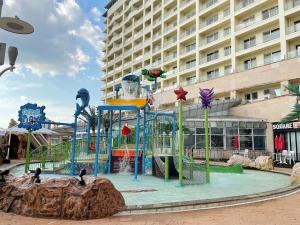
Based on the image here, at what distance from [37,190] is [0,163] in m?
16.0

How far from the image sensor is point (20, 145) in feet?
89.5

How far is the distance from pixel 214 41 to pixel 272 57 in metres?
9.58

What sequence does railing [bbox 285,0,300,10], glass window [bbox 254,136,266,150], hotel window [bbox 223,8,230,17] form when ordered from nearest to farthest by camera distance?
glass window [bbox 254,136,266,150] < railing [bbox 285,0,300,10] < hotel window [bbox 223,8,230,17]

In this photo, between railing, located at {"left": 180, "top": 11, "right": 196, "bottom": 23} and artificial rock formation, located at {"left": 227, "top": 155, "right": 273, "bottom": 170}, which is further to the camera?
railing, located at {"left": 180, "top": 11, "right": 196, "bottom": 23}

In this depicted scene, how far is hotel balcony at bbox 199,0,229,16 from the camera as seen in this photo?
42500 mm

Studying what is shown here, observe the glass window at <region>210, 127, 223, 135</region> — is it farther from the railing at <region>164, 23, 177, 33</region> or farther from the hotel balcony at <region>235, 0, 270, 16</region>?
the railing at <region>164, 23, 177, 33</region>

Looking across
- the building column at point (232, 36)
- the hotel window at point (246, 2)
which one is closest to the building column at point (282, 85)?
the building column at point (232, 36)

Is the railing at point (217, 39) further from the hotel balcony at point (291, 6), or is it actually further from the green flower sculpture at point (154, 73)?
the green flower sculpture at point (154, 73)

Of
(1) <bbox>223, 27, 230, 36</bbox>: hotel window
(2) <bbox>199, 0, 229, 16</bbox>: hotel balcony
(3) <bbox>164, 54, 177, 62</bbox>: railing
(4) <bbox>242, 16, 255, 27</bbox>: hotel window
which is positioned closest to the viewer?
(4) <bbox>242, 16, 255, 27</bbox>: hotel window

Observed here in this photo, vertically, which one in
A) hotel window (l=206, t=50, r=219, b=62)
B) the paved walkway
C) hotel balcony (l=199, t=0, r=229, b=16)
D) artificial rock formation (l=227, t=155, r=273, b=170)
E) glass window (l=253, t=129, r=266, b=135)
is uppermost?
hotel balcony (l=199, t=0, r=229, b=16)

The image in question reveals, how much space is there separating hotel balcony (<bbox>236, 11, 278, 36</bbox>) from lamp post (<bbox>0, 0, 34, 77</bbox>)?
34415 mm

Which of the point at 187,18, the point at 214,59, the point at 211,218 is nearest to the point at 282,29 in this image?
the point at 214,59

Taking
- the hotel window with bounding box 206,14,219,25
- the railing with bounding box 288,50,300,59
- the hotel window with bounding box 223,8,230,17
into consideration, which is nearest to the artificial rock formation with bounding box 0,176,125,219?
the railing with bounding box 288,50,300,59

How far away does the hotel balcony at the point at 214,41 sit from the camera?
4094 cm
